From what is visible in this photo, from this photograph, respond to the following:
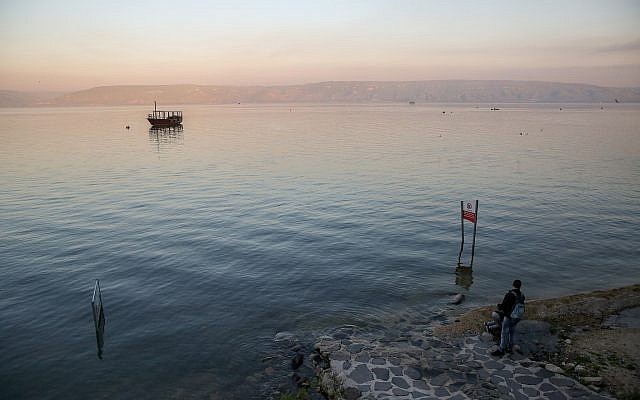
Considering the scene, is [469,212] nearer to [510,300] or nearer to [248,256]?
[510,300]

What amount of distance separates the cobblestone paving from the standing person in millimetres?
342

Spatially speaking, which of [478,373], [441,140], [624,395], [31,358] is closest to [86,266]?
[31,358]

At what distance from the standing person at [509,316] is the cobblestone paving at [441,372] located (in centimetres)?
34

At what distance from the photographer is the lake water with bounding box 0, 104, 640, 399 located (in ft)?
55.7

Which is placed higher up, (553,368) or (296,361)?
(553,368)

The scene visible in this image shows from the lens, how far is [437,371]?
14227 millimetres

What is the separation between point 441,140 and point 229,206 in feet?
217

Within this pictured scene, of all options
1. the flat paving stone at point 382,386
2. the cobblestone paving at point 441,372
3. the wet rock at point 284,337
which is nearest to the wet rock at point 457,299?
the cobblestone paving at point 441,372

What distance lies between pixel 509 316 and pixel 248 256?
16343 millimetres

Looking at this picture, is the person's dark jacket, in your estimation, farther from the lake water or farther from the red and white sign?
the red and white sign

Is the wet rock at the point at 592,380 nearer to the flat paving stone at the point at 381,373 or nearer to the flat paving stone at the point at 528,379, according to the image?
the flat paving stone at the point at 528,379

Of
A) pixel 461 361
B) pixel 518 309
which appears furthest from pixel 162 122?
pixel 518 309

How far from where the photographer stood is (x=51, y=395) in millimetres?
14867

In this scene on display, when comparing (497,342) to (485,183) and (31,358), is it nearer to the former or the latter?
(31,358)
